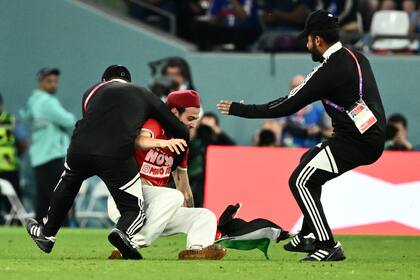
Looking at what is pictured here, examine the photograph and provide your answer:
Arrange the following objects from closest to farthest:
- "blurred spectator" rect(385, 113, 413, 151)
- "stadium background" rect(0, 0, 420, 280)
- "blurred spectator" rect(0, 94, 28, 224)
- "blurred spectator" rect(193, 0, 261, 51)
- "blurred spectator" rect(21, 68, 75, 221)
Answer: "stadium background" rect(0, 0, 420, 280), "blurred spectator" rect(385, 113, 413, 151), "blurred spectator" rect(21, 68, 75, 221), "blurred spectator" rect(0, 94, 28, 224), "blurred spectator" rect(193, 0, 261, 51)

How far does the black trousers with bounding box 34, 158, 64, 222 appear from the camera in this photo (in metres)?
18.6

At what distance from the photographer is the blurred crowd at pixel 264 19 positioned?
67.0ft

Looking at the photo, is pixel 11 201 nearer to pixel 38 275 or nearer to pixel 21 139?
pixel 21 139

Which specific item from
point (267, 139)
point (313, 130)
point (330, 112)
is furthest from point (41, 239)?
point (313, 130)

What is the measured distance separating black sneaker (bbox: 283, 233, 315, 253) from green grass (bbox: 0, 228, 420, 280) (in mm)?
149

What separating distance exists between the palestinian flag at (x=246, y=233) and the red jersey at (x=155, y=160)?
729 millimetres

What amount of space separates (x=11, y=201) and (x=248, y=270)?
31.8 ft

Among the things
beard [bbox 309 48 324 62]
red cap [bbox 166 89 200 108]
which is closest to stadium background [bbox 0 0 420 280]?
red cap [bbox 166 89 200 108]

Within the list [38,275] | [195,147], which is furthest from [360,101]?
[195,147]

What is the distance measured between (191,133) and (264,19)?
9.07ft

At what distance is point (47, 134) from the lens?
19000 millimetres

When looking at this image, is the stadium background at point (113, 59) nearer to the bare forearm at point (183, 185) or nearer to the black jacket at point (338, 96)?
the bare forearm at point (183, 185)

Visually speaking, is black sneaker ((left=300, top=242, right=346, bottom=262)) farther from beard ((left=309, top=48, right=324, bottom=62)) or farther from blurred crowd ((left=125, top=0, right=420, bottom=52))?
blurred crowd ((left=125, top=0, right=420, bottom=52))

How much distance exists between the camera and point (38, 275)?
10.1 m
